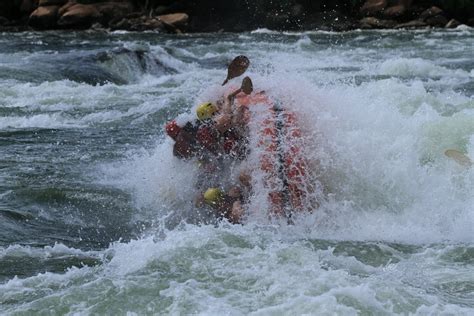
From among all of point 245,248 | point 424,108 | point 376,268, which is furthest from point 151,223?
point 424,108

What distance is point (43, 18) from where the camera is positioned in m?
25.9

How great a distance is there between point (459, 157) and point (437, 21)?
19147 millimetres

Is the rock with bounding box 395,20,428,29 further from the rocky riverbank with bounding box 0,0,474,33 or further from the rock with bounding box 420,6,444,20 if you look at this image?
the rock with bounding box 420,6,444,20

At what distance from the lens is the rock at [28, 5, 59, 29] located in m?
25.8

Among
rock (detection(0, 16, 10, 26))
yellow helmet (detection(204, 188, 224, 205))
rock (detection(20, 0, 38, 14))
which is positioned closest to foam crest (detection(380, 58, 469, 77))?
yellow helmet (detection(204, 188, 224, 205))

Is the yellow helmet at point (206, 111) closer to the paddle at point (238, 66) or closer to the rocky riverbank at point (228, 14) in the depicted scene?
the paddle at point (238, 66)

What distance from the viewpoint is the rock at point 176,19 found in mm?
25989

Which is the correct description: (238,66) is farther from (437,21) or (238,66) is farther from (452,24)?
(437,21)

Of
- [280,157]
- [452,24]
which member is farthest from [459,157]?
[452,24]

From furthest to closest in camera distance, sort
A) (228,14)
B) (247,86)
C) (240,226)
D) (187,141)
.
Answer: (228,14) < (187,141) < (247,86) < (240,226)

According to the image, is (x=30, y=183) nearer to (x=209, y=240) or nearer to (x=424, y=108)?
(x=209, y=240)

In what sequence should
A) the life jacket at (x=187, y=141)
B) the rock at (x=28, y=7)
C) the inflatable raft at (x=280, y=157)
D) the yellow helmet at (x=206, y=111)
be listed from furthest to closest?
the rock at (x=28, y=7)
the life jacket at (x=187, y=141)
the yellow helmet at (x=206, y=111)
the inflatable raft at (x=280, y=157)

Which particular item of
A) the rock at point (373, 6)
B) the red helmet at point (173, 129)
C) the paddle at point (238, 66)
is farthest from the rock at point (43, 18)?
the red helmet at point (173, 129)

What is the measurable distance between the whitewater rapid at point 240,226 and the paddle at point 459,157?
7cm
